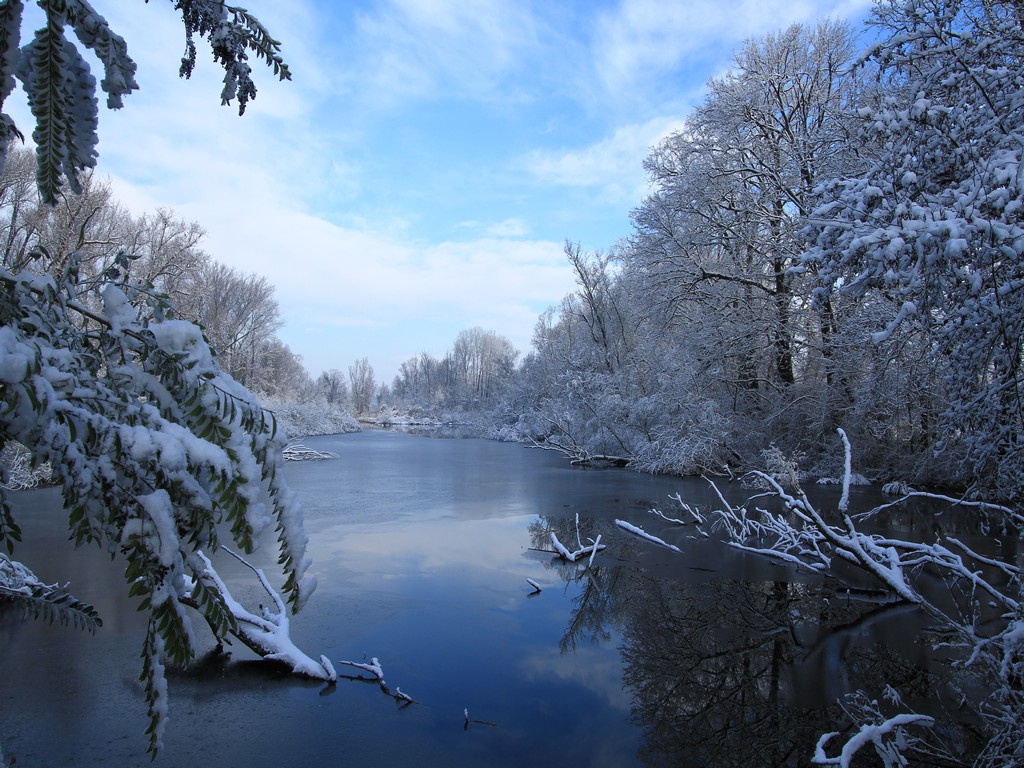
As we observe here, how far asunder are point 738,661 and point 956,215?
13.3 feet

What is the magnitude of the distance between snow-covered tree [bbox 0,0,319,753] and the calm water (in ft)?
8.94

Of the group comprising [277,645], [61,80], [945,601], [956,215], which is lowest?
[277,645]

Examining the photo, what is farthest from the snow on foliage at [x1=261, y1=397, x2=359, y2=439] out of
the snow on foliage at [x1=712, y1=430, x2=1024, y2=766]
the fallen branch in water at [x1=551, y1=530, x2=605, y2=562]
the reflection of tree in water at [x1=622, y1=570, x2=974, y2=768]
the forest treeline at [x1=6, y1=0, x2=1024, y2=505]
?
the snow on foliage at [x1=712, y1=430, x2=1024, y2=766]

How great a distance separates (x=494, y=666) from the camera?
5539 mm

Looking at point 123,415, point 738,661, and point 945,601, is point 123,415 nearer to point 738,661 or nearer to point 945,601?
point 738,661

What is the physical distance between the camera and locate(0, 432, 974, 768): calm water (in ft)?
13.9

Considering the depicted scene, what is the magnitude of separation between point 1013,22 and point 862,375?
34.1 ft

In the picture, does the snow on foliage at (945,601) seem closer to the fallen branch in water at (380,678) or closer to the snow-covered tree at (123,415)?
the fallen branch in water at (380,678)

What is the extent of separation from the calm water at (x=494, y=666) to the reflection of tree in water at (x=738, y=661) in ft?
0.07

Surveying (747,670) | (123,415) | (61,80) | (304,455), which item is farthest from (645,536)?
(304,455)

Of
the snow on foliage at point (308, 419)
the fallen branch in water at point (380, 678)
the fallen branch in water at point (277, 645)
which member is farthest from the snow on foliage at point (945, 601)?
the snow on foliage at point (308, 419)

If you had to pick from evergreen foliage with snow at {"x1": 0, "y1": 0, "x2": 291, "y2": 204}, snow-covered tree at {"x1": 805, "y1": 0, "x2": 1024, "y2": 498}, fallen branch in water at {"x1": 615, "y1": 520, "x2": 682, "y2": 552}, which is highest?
snow-covered tree at {"x1": 805, "y1": 0, "x2": 1024, "y2": 498}

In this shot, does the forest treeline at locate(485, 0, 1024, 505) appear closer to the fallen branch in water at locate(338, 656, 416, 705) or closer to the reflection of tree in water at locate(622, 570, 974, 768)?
the reflection of tree in water at locate(622, 570, 974, 768)

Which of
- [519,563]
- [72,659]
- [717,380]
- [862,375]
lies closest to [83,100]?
[72,659]
